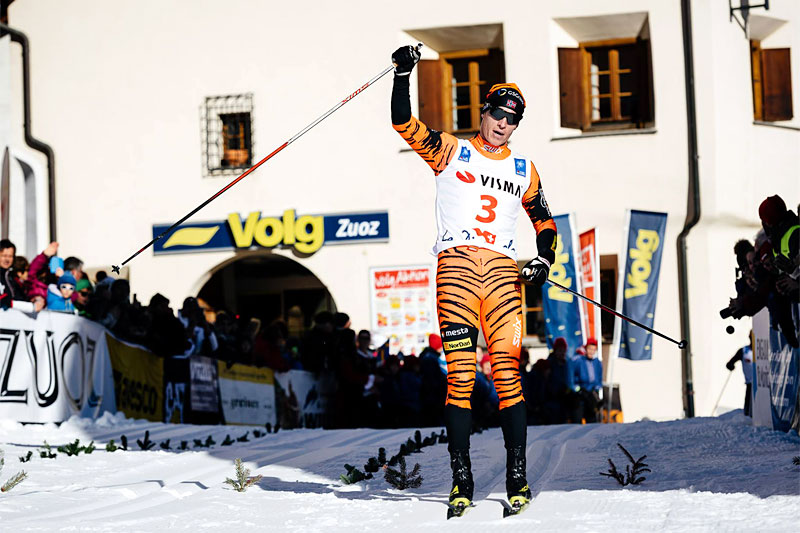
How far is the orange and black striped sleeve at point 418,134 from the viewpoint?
6656 millimetres

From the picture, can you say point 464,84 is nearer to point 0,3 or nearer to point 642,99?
point 642,99

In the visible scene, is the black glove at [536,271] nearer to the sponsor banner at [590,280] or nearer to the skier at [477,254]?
the skier at [477,254]

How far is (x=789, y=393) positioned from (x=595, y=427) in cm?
245

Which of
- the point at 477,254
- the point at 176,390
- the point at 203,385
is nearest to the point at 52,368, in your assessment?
the point at 176,390

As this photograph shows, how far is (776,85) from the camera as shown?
971 inches

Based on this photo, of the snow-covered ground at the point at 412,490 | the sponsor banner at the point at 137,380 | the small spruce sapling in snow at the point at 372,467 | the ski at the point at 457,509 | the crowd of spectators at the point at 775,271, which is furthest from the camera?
the sponsor banner at the point at 137,380

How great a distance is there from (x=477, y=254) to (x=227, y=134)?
1935cm

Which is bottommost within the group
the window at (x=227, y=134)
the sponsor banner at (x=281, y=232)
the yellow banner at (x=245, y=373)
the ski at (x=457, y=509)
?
the ski at (x=457, y=509)

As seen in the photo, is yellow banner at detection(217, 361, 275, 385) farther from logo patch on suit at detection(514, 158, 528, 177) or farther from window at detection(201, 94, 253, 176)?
logo patch on suit at detection(514, 158, 528, 177)

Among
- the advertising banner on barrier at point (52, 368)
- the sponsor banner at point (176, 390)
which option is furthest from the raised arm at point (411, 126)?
the sponsor banner at point (176, 390)

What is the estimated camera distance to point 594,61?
81.7 ft

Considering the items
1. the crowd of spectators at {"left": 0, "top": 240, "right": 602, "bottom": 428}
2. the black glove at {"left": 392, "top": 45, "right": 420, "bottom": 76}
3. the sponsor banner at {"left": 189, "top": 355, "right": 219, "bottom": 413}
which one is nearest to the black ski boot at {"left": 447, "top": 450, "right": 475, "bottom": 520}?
the black glove at {"left": 392, "top": 45, "right": 420, "bottom": 76}

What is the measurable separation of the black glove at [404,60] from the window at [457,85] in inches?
710

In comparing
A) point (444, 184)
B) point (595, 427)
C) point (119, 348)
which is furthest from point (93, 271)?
point (444, 184)
